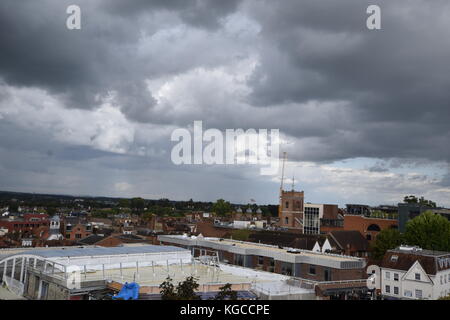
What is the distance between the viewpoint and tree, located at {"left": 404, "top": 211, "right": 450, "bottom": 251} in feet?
227

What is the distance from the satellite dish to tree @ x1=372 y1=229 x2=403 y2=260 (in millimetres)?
9578

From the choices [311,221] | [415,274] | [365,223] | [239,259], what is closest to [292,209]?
[311,221]

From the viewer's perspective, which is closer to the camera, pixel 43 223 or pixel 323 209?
pixel 323 209

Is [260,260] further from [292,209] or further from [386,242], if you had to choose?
[292,209]

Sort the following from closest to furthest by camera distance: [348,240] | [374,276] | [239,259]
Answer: [374,276] < [239,259] < [348,240]

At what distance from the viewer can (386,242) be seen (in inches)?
2862

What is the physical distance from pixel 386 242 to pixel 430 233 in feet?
24.2

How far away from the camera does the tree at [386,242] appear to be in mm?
72062

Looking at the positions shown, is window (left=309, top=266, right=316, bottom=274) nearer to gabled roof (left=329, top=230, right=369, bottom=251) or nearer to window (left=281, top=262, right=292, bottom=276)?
window (left=281, top=262, right=292, bottom=276)
